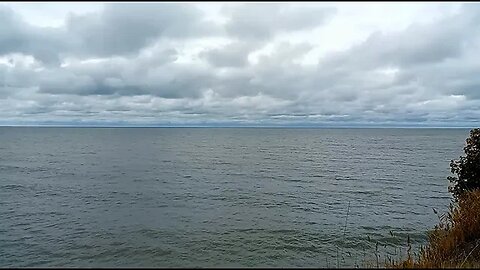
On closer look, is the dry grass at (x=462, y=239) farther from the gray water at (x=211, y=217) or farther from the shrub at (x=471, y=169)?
the shrub at (x=471, y=169)

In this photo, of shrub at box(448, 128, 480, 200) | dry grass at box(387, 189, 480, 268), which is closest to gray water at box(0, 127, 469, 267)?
dry grass at box(387, 189, 480, 268)

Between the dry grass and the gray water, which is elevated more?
the dry grass

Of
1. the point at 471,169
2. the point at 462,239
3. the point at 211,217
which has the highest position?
the point at 471,169

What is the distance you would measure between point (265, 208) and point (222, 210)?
11.1 ft

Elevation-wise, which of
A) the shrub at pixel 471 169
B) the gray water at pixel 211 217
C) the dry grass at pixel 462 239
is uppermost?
the shrub at pixel 471 169

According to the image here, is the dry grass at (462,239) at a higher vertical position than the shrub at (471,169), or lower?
lower

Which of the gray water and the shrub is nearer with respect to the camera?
the gray water

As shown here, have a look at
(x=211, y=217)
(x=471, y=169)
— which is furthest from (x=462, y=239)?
(x=211, y=217)

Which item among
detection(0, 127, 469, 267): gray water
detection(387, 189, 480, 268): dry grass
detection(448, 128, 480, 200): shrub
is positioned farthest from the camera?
detection(448, 128, 480, 200): shrub

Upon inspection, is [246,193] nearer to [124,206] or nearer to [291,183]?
[291,183]

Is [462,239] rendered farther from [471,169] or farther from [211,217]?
[211,217]

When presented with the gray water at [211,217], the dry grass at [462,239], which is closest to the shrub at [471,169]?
the dry grass at [462,239]

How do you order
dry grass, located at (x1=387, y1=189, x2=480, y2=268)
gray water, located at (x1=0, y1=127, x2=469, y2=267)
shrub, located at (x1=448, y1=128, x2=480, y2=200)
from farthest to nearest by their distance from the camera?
shrub, located at (x1=448, y1=128, x2=480, y2=200) < gray water, located at (x1=0, y1=127, x2=469, y2=267) < dry grass, located at (x1=387, y1=189, x2=480, y2=268)

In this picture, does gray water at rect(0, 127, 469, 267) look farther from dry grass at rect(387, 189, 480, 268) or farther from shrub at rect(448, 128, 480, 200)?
shrub at rect(448, 128, 480, 200)
